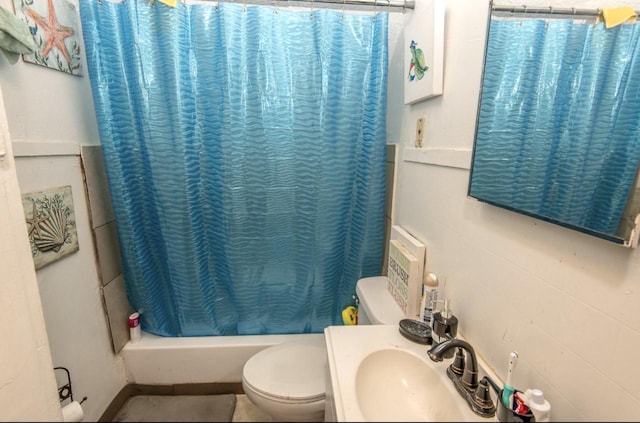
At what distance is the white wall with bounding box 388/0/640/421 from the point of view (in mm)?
498

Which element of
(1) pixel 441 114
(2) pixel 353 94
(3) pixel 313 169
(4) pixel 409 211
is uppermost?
(2) pixel 353 94

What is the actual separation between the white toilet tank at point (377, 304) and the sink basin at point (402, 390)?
26 cm

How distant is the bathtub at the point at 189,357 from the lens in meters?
1.48

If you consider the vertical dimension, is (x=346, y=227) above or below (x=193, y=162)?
below

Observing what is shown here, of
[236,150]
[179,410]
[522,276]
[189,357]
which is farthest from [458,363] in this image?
[189,357]

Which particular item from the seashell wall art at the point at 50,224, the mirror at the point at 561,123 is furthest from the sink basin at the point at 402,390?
the seashell wall art at the point at 50,224

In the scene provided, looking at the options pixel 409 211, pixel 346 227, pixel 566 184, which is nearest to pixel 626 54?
pixel 566 184

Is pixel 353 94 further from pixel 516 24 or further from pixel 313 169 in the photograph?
pixel 516 24

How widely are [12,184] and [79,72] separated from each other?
0.81 meters

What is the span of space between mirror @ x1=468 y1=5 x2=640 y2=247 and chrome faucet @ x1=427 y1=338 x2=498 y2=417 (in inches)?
13.7

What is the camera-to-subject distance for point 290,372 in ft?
4.01

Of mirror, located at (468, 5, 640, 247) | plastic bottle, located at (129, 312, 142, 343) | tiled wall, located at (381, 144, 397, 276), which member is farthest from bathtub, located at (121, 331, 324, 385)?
mirror, located at (468, 5, 640, 247)

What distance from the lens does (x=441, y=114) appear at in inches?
41.2

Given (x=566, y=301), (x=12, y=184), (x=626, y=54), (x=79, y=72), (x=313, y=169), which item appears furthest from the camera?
(x=313, y=169)
